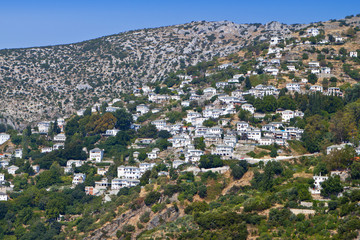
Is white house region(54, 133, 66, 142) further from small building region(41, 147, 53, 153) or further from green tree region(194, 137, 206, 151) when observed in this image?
green tree region(194, 137, 206, 151)

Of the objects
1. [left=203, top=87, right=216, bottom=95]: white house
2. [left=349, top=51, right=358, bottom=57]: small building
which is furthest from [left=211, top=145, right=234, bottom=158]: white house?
[left=349, top=51, right=358, bottom=57]: small building

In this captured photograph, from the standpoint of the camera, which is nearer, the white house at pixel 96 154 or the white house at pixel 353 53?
the white house at pixel 96 154

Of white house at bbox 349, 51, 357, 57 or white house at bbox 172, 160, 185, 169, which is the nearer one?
white house at bbox 172, 160, 185, 169

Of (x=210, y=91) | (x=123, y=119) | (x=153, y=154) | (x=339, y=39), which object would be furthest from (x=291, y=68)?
(x=153, y=154)

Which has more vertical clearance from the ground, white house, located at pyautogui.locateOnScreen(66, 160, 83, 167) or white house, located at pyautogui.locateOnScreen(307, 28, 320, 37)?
white house, located at pyautogui.locateOnScreen(307, 28, 320, 37)

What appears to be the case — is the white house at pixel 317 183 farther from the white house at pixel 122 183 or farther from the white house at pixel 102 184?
the white house at pixel 102 184

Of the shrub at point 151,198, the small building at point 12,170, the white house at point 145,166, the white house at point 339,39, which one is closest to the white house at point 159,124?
the white house at point 145,166

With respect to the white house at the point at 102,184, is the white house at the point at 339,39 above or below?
above
